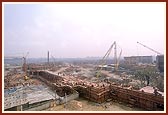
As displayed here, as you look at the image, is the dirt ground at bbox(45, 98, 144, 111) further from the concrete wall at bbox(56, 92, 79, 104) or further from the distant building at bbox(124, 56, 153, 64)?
the distant building at bbox(124, 56, 153, 64)

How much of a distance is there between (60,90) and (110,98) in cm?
546

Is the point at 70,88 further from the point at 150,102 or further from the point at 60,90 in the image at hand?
the point at 150,102

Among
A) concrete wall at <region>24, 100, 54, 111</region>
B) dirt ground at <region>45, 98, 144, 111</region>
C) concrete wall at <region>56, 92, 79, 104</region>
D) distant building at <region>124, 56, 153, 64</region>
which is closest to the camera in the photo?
concrete wall at <region>24, 100, 54, 111</region>

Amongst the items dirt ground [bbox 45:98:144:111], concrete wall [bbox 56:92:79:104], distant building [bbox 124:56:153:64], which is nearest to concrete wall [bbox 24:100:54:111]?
dirt ground [bbox 45:98:144:111]

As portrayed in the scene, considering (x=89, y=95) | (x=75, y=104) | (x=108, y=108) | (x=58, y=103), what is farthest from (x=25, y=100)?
(x=108, y=108)

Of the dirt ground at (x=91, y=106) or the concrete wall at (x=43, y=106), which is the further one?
the dirt ground at (x=91, y=106)

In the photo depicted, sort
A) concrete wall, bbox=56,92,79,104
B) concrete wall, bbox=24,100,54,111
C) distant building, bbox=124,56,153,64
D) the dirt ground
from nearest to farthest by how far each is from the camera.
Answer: concrete wall, bbox=24,100,54,111 → the dirt ground → concrete wall, bbox=56,92,79,104 → distant building, bbox=124,56,153,64

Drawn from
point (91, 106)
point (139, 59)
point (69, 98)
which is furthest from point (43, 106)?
point (139, 59)

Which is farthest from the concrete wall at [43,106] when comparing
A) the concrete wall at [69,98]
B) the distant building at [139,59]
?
the distant building at [139,59]

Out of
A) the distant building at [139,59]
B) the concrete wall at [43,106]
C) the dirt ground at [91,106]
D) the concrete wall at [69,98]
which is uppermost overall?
the distant building at [139,59]

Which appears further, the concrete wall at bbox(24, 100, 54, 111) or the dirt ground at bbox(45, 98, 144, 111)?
the dirt ground at bbox(45, 98, 144, 111)

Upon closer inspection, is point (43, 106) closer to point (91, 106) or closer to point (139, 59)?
point (91, 106)

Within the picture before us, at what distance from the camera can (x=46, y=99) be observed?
46.2 ft

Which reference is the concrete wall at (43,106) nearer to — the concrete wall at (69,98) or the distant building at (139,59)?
the concrete wall at (69,98)
